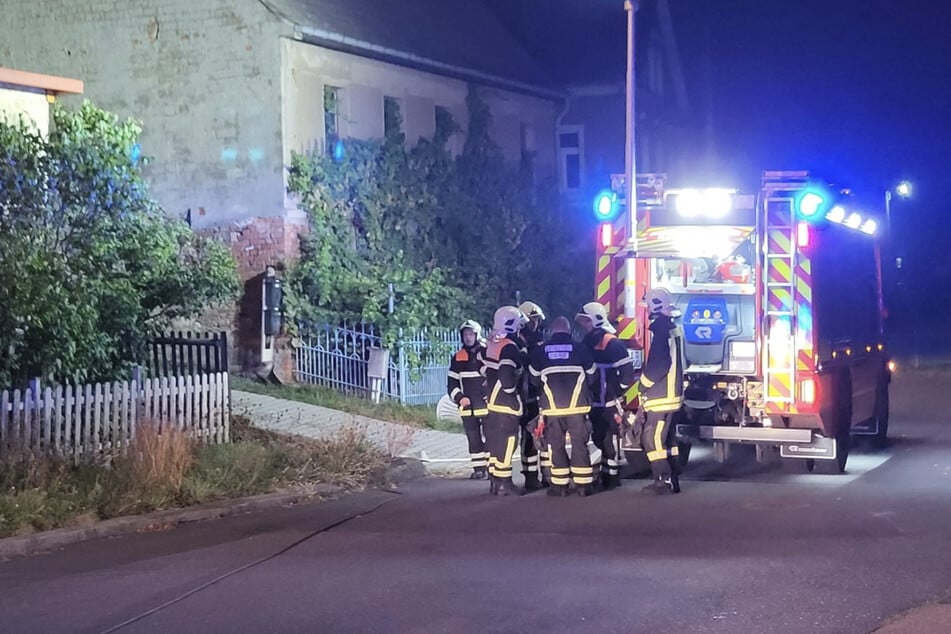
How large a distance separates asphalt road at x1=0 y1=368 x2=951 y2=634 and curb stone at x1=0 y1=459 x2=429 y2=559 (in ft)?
0.62

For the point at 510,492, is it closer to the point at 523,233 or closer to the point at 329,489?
the point at 329,489

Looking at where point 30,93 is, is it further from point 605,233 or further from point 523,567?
point 523,567

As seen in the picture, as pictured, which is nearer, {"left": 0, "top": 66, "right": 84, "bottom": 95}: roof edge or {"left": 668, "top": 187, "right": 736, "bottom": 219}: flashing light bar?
{"left": 668, "top": 187, "right": 736, "bottom": 219}: flashing light bar

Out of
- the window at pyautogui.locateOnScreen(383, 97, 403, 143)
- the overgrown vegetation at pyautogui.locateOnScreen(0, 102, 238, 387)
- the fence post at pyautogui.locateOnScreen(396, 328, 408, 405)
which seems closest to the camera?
the overgrown vegetation at pyautogui.locateOnScreen(0, 102, 238, 387)

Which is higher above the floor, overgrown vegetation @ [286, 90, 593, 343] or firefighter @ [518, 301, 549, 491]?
overgrown vegetation @ [286, 90, 593, 343]

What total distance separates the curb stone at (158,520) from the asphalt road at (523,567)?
7.4 inches

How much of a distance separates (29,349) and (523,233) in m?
13.3

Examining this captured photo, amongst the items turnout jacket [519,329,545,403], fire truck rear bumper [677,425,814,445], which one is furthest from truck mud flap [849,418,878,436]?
turnout jacket [519,329,545,403]

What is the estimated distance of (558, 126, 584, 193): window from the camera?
26312 mm

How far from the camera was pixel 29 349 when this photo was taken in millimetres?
11266

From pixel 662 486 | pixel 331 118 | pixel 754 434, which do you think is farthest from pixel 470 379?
pixel 331 118

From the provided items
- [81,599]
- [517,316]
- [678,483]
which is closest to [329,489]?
[517,316]

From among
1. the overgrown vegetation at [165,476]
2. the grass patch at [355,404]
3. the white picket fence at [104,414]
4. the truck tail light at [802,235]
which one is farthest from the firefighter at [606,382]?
the grass patch at [355,404]

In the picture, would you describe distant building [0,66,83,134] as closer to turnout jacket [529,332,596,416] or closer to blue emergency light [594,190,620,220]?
blue emergency light [594,190,620,220]
